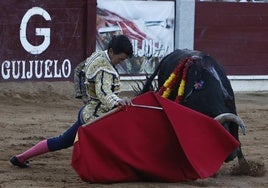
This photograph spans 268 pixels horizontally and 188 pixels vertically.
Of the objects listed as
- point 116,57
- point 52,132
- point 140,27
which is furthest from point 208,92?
point 140,27

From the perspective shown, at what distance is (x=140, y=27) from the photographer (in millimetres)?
11758

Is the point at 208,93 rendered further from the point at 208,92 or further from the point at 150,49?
the point at 150,49

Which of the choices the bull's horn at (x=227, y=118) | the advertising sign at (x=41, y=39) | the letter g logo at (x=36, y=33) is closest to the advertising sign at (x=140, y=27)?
the advertising sign at (x=41, y=39)

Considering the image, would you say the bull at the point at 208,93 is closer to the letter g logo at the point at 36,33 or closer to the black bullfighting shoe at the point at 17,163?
the black bullfighting shoe at the point at 17,163

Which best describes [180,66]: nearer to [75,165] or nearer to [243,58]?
[75,165]

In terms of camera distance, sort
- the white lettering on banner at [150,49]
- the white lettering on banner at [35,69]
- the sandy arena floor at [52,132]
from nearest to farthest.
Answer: the sandy arena floor at [52,132], the white lettering on banner at [35,69], the white lettering on banner at [150,49]

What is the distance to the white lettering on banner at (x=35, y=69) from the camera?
10.2 meters

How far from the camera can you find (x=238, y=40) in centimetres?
1282

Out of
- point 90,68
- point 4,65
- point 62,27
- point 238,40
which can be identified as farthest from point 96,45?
point 90,68

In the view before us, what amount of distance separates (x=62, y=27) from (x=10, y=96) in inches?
54.3

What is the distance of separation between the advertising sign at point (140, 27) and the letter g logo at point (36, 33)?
0.90 metres

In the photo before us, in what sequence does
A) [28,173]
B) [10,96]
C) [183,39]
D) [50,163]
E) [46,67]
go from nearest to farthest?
[28,173] → [50,163] → [10,96] → [46,67] → [183,39]

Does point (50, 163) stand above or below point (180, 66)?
below

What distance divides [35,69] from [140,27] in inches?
78.1
